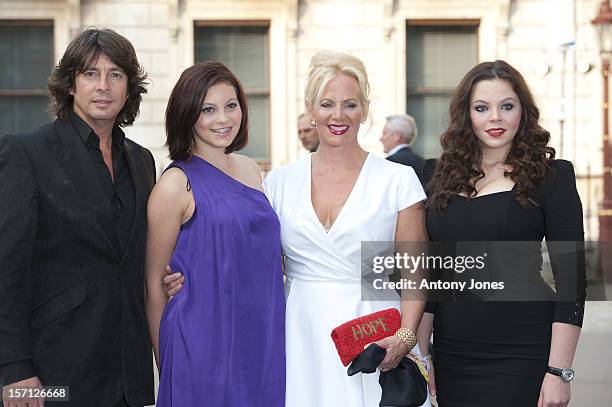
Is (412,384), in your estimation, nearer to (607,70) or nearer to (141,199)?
(141,199)

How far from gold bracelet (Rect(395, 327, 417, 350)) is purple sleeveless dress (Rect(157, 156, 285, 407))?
0.52 m

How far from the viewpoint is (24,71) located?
1338 cm

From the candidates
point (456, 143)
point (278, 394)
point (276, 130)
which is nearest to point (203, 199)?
point (278, 394)

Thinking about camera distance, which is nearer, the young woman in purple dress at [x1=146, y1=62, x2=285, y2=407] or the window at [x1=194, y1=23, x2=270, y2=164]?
the young woman in purple dress at [x1=146, y1=62, x2=285, y2=407]

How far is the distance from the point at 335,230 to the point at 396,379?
27.0 inches

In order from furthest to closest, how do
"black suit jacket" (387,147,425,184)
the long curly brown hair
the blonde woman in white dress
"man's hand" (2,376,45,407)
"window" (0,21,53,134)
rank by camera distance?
"window" (0,21,53,134), "black suit jacket" (387,147,425,184), the blonde woman in white dress, the long curly brown hair, "man's hand" (2,376,45,407)

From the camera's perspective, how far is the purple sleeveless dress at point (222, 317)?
3.66m

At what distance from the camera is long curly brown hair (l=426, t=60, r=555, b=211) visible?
3.60m

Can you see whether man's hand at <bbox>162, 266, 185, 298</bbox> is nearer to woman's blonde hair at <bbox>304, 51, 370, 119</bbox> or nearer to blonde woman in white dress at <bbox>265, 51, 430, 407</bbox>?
blonde woman in white dress at <bbox>265, 51, 430, 407</bbox>

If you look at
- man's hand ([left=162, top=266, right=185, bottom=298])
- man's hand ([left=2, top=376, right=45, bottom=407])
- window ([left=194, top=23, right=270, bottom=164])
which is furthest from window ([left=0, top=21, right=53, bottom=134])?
man's hand ([left=2, top=376, right=45, bottom=407])

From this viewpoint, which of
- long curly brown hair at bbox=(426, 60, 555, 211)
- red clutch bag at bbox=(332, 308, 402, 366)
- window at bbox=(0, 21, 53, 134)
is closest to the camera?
red clutch bag at bbox=(332, 308, 402, 366)

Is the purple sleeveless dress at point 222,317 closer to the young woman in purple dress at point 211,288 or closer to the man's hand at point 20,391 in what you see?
the young woman in purple dress at point 211,288

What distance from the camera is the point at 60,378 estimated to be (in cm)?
354

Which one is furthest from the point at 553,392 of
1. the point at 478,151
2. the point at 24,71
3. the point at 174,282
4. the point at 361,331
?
the point at 24,71
